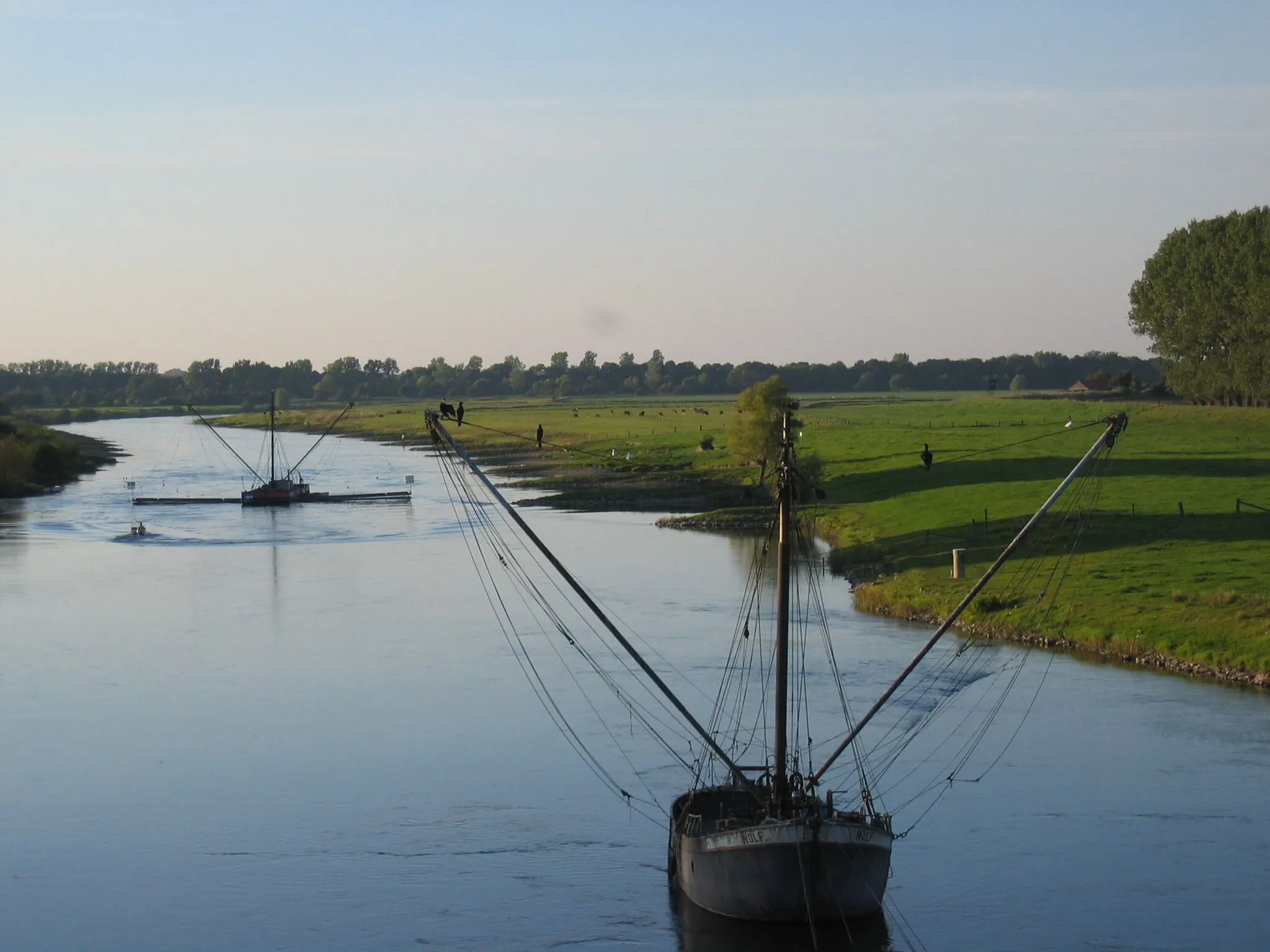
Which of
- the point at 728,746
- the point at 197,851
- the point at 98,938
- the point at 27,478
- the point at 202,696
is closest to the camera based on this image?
the point at 98,938

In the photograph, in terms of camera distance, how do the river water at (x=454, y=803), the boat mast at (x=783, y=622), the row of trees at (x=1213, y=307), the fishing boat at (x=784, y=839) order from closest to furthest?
1. the fishing boat at (x=784, y=839)
2. the boat mast at (x=783, y=622)
3. the river water at (x=454, y=803)
4. the row of trees at (x=1213, y=307)

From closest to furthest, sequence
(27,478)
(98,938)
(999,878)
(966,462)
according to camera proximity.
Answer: (98,938) → (999,878) → (966,462) → (27,478)

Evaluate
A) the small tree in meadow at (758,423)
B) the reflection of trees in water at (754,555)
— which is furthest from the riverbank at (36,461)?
the reflection of trees in water at (754,555)

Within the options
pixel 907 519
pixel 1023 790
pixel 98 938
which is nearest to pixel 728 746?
pixel 1023 790

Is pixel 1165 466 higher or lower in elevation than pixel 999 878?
higher

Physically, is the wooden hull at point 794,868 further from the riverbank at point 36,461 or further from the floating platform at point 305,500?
the riverbank at point 36,461

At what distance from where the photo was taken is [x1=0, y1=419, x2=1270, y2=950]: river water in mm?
27500

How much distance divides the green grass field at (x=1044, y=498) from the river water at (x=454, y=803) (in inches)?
94.8

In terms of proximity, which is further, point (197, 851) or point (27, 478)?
point (27, 478)

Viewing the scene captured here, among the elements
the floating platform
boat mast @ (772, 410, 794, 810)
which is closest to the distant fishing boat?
the floating platform

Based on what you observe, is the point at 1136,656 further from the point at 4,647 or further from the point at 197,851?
the point at 4,647

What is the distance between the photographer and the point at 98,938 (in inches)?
1071

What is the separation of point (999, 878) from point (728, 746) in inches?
382

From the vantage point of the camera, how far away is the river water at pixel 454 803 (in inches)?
1083
